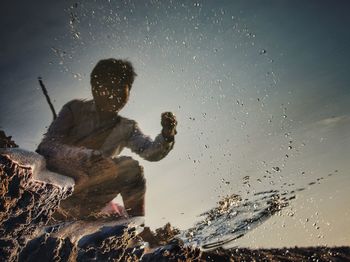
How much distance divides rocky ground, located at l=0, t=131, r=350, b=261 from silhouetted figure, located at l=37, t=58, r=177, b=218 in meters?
0.32

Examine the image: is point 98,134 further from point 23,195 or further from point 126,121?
point 23,195

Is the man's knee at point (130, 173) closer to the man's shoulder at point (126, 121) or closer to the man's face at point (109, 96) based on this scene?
the man's shoulder at point (126, 121)

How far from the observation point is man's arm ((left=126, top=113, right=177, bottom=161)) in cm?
372

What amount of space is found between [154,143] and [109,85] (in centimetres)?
→ 97

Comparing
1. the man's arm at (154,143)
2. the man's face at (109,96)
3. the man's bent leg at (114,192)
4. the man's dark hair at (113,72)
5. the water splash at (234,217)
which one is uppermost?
the man's dark hair at (113,72)

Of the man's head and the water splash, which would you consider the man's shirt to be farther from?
the water splash

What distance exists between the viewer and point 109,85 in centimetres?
396

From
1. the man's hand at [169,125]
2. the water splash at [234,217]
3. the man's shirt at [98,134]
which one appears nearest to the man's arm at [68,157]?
the man's shirt at [98,134]

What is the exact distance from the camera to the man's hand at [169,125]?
3588mm

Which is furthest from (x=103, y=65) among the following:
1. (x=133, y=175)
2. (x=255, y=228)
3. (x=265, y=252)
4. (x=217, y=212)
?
(x=255, y=228)

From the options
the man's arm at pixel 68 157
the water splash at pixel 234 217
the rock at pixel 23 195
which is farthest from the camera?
the water splash at pixel 234 217

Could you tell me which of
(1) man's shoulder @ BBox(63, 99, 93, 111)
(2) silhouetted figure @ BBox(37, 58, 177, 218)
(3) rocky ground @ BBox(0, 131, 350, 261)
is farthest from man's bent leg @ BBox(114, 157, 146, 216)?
(1) man's shoulder @ BBox(63, 99, 93, 111)

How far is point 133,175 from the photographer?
4.08m

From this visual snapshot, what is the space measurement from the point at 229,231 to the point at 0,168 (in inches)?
261
